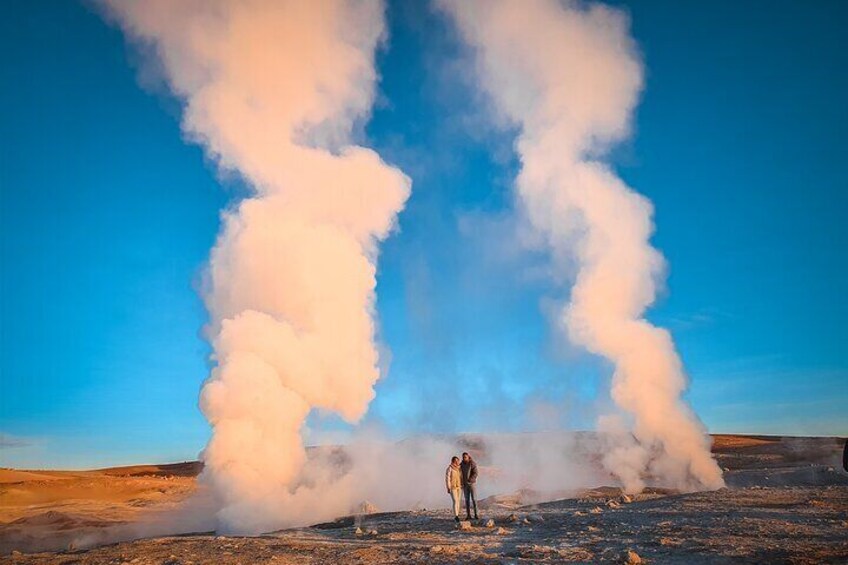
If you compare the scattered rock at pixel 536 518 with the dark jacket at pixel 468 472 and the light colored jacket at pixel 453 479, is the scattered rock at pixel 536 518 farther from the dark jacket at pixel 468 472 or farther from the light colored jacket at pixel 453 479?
the light colored jacket at pixel 453 479

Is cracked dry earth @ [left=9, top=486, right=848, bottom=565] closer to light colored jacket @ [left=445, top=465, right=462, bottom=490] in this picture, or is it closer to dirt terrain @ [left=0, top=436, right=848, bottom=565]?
dirt terrain @ [left=0, top=436, right=848, bottom=565]

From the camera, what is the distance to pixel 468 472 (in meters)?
16.5

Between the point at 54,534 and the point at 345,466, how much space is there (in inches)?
638

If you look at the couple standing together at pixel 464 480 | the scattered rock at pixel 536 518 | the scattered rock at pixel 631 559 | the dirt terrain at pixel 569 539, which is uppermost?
the couple standing together at pixel 464 480

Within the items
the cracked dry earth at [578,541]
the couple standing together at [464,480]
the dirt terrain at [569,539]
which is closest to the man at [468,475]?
the couple standing together at [464,480]

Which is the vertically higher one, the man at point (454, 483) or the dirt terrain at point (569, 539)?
the man at point (454, 483)

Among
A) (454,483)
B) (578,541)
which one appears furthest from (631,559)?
(454,483)

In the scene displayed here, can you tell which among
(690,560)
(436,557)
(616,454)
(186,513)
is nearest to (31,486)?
(186,513)

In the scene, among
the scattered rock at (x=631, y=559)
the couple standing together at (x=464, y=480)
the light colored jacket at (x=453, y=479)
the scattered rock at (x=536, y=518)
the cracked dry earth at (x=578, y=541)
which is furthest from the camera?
the light colored jacket at (x=453, y=479)

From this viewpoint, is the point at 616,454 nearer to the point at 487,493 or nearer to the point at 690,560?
the point at 487,493

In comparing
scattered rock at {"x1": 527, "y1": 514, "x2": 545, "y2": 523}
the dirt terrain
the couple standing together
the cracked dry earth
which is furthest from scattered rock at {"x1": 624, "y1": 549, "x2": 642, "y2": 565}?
the couple standing together

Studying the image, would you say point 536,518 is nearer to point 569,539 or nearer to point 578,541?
point 569,539

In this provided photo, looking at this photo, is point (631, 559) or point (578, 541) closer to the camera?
point (631, 559)

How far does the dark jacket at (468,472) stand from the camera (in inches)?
643
